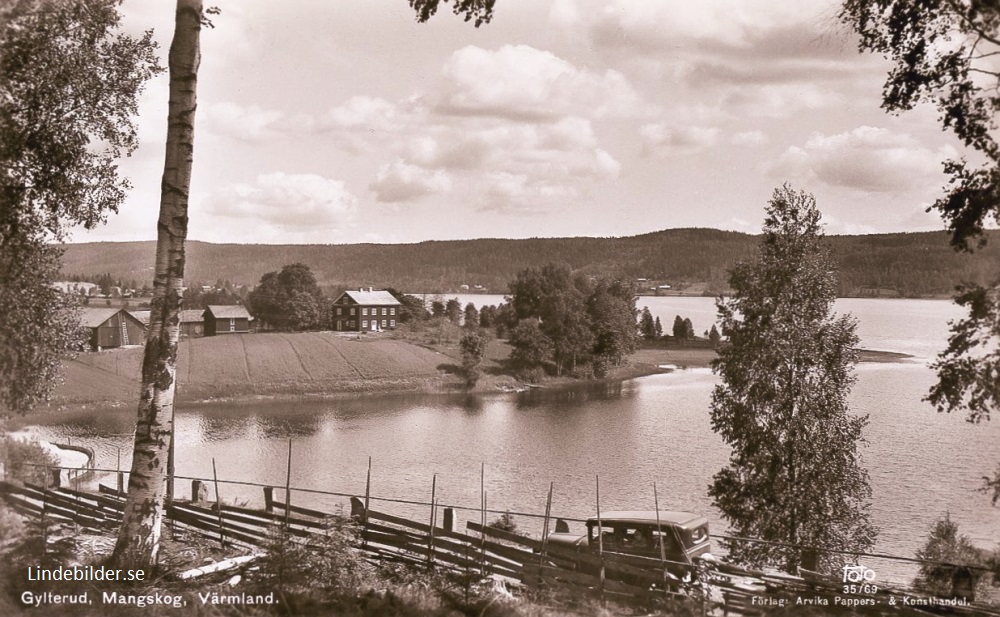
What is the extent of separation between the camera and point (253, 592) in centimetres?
793

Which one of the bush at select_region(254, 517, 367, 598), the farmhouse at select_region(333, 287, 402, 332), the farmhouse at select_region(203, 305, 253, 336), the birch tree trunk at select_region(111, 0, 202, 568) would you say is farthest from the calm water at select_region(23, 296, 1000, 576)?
the farmhouse at select_region(333, 287, 402, 332)

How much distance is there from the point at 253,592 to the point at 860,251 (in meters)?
29.3

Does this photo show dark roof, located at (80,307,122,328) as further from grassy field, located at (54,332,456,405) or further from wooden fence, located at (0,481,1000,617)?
wooden fence, located at (0,481,1000,617)

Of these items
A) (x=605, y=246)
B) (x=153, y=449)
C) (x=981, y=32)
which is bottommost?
(x=153, y=449)

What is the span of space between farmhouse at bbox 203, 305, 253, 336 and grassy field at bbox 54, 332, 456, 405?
6.48 meters

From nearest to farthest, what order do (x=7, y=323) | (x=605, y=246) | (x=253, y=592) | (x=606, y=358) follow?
(x=253, y=592), (x=7, y=323), (x=606, y=358), (x=605, y=246)

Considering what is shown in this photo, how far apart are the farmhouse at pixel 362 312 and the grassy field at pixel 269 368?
12.5m

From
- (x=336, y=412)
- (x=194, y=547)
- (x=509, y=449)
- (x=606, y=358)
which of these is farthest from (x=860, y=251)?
(x=606, y=358)

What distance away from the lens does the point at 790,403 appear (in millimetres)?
19109

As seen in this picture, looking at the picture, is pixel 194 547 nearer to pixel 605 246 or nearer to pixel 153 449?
pixel 153 449

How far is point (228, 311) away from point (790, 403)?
8820 centimetres

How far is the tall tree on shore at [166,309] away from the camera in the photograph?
871 centimetres

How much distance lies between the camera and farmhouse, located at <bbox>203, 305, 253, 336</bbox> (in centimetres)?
9450

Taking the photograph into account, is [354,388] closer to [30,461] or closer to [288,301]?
[288,301]
